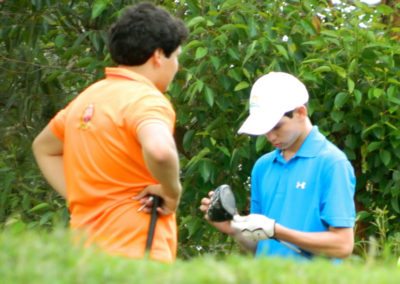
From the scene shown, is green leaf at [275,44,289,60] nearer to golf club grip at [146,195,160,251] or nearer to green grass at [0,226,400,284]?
golf club grip at [146,195,160,251]

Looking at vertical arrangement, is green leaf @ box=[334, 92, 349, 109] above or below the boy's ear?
below

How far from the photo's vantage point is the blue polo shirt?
5.80 metres

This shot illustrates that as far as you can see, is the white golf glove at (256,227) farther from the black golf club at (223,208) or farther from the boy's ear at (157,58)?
the boy's ear at (157,58)

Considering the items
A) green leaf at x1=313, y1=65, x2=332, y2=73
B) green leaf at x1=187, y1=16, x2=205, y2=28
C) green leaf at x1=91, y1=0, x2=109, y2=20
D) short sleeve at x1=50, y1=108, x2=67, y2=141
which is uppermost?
short sleeve at x1=50, y1=108, x2=67, y2=141

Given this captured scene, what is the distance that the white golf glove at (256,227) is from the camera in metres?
5.77

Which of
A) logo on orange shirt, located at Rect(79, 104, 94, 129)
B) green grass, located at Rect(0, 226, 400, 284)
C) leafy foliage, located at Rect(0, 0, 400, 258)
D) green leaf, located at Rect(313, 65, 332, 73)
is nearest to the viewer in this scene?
green grass, located at Rect(0, 226, 400, 284)

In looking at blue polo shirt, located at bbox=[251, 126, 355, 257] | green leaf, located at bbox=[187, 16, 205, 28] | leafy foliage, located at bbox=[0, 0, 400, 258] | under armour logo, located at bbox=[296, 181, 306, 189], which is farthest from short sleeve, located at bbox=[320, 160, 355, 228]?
Result: green leaf, located at bbox=[187, 16, 205, 28]

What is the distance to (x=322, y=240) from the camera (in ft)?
18.9

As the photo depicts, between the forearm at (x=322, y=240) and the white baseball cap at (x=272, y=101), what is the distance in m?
0.51

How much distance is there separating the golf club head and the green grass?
1.71 meters

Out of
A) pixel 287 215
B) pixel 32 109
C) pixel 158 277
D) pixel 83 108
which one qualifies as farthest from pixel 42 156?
pixel 32 109

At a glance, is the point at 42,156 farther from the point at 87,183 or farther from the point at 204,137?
the point at 204,137

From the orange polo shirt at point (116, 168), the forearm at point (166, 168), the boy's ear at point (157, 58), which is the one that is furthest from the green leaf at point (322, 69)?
the forearm at point (166, 168)

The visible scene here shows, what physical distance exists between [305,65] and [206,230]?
130 centimetres
